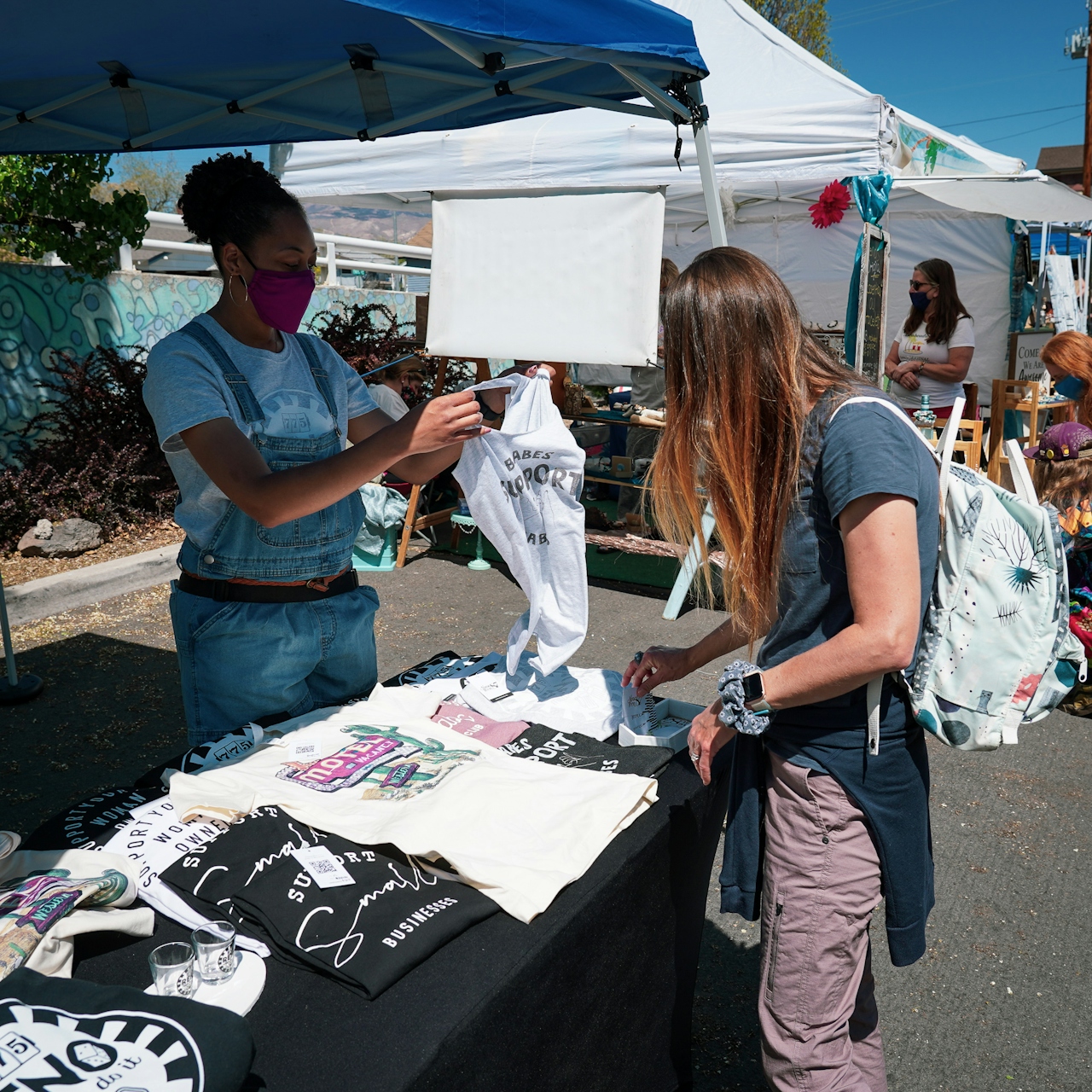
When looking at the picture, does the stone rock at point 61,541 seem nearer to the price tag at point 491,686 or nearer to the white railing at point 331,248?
the white railing at point 331,248

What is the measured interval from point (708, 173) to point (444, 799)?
2675mm

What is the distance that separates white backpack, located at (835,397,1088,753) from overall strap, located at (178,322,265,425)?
1.31 meters

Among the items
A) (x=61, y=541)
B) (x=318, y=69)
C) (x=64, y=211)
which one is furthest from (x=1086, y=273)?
(x=61, y=541)

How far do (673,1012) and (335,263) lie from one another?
9174mm

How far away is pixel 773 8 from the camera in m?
23.6

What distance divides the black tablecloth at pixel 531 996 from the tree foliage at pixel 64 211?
668cm


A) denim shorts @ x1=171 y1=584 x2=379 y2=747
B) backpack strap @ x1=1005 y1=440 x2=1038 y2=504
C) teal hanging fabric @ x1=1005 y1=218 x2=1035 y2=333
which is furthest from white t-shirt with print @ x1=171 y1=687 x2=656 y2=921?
teal hanging fabric @ x1=1005 y1=218 x2=1035 y2=333

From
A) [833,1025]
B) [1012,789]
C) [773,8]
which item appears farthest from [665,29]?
[773,8]

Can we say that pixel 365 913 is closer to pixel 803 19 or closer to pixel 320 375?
pixel 320 375

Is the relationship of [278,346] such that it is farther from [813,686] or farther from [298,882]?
[813,686]

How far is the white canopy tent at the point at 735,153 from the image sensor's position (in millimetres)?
5648

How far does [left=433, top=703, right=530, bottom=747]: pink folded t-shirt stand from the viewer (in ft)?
6.50

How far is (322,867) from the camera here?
1440mm

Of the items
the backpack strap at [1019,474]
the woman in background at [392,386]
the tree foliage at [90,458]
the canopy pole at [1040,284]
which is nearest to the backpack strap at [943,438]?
the backpack strap at [1019,474]
